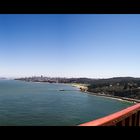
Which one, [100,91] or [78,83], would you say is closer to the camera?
[100,91]
